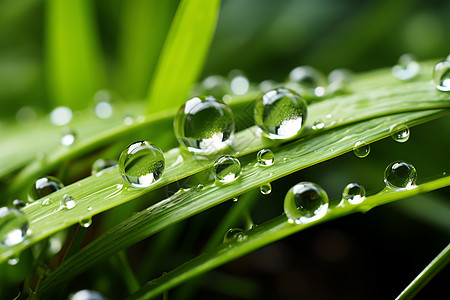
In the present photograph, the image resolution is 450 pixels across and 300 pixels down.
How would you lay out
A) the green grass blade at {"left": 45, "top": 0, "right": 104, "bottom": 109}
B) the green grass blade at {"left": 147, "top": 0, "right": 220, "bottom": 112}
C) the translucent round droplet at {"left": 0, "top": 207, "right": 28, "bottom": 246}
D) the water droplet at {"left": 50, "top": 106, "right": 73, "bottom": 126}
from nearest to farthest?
the translucent round droplet at {"left": 0, "top": 207, "right": 28, "bottom": 246}, the green grass blade at {"left": 147, "top": 0, "right": 220, "bottom": 112}, the water droplet at {"left": 50, "top": 106, "right": 73, "bottom": 126}, the green grass blade at {"left": 45, "top": 0, "right": 104, "bottom": 109}

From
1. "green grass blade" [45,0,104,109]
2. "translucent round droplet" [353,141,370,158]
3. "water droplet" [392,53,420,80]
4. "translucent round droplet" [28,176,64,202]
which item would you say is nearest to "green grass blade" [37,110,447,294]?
"translucent round droplet" [353,141,370,158]

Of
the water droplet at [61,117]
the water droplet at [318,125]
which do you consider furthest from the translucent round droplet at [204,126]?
the water droplet at [61,117]

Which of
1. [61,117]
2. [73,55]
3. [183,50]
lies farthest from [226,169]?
[73,55]

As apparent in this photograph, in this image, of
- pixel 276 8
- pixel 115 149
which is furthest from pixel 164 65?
pixel 276 8

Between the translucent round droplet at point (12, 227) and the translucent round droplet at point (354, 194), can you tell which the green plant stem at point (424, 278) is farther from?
the translucent round droplet at point (12, 227)

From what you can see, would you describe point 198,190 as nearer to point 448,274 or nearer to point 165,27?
point 448,274

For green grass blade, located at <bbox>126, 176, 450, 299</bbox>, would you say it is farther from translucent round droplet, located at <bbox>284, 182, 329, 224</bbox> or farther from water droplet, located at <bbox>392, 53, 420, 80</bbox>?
water droplet, located at <bbox>392, 53, 420, 80</bbox>

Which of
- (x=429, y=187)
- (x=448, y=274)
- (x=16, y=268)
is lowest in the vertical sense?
(x=448, y=274)
